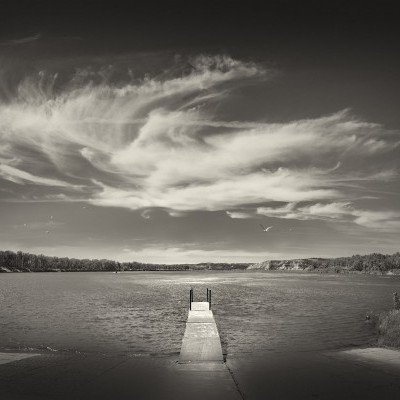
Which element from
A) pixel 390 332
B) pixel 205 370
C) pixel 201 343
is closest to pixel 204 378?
pixel 205 370

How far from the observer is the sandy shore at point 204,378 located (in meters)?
11.3

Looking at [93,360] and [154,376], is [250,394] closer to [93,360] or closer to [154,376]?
[154,376]

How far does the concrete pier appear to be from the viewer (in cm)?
1631

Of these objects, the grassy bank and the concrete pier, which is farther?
the grassy bank

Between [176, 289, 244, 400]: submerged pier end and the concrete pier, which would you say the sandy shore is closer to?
[176, 289, 244, 400]: submerged pier end

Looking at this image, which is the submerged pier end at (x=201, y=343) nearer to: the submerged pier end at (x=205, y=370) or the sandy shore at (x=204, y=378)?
the submerged pier end at (x=205, y=370)

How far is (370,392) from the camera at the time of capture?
37.3ft

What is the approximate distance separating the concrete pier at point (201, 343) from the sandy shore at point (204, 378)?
72 centimetres

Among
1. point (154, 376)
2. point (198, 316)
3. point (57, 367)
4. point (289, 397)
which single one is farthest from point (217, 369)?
point (198, 316)

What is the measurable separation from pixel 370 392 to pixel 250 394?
333 cm

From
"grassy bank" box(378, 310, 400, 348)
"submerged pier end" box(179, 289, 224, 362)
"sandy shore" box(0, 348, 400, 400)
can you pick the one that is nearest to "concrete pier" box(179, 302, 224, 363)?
"submerged pier end" box(179, 289, 224, 362)

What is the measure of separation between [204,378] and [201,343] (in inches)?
268

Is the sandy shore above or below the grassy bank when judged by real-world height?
above

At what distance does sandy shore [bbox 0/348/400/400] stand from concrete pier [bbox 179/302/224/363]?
72 cm
